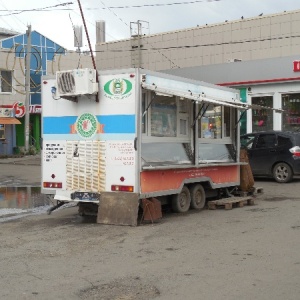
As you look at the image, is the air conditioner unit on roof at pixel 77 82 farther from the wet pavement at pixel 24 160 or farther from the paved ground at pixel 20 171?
the wet pavement at pixel 24 160

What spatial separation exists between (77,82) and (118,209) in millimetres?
2488

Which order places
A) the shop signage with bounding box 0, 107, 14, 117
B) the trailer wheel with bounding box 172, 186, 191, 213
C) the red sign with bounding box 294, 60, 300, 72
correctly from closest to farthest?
the trailer wheel with bounding box 172, 186, 191, 213 → the red sign with bounding box 294, 60, 300, 72 → the shop signage with bounding box 0, 107, 14, 117

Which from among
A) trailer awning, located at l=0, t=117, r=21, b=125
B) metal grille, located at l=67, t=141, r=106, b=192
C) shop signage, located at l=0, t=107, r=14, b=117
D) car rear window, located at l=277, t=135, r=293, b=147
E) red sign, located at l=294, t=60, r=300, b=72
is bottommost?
metal grille, located at l=67, t=141, r=106, b=192

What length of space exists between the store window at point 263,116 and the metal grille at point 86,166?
1536 cm

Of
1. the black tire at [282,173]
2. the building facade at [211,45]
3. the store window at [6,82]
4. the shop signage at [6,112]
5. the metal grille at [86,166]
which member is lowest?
the black tire at [282,173]

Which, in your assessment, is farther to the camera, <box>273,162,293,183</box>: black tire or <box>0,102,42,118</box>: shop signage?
<box>0,102,42,118</box>: shop signage

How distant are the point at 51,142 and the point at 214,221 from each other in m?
3.61

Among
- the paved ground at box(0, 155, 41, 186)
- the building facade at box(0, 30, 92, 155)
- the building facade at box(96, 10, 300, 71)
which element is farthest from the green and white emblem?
the building facade at box(0, 30, 92, 155)

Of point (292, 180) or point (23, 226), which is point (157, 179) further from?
point (292, 180)

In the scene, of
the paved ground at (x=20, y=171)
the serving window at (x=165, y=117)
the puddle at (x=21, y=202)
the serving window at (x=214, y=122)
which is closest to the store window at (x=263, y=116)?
the paved ground at (x=20, y=171)

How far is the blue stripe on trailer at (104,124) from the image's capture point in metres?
9.46

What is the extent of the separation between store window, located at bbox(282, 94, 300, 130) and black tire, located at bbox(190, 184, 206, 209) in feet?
41.7

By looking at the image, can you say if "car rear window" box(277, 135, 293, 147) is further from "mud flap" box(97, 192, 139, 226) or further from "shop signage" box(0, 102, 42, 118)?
"shop signage" box(0, 102, 42, 118)

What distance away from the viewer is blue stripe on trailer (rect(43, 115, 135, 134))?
9461mm
